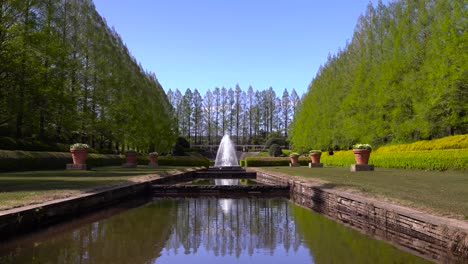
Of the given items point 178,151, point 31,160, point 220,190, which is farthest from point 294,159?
point 178,151

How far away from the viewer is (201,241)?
5.87m

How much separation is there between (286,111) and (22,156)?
64875 mm

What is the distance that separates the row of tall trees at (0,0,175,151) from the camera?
17500mm

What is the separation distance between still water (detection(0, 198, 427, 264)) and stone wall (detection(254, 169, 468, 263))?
0.33m

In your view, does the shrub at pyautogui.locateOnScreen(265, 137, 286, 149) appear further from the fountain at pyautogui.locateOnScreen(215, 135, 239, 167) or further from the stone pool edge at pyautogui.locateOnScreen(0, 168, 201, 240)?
the stone pool edge at pyautogui.locateOnScreen(0, 168, 201, 240)

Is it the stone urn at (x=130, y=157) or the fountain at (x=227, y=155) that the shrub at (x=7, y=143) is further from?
the fountain at (x=227, y=155)

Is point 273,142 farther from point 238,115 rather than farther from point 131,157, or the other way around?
point 131,157

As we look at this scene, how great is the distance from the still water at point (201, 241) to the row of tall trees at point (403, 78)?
40.1 ft

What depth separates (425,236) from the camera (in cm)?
527

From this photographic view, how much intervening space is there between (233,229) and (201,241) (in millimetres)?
1064

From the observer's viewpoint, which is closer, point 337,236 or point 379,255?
point 379,255

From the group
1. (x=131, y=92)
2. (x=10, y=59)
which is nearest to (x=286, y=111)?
(x=131, y=92)

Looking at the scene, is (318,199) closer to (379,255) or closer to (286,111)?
(379,255)

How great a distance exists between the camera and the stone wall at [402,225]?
15.2ft
